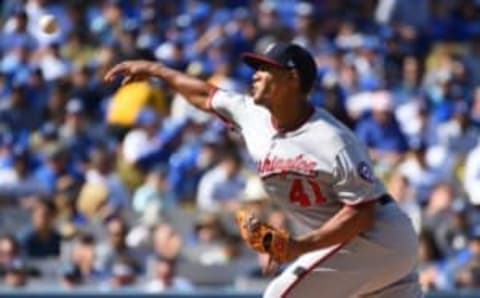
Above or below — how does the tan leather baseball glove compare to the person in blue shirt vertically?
below

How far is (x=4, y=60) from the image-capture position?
14.9m

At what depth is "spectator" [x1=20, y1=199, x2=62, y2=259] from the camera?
11.7 meters

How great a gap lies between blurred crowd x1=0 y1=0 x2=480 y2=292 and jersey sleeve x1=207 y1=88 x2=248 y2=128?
420 centimetres

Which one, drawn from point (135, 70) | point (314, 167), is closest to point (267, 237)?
point (314, 167)

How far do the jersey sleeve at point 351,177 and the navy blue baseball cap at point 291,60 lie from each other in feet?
1.13

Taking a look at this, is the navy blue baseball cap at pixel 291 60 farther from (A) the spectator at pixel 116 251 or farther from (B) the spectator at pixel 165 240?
(B) the spectator at pixel 165 240

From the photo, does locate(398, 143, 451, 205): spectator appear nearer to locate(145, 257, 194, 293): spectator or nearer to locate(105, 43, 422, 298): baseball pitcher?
locate(145, 257, 194, 293): spectator

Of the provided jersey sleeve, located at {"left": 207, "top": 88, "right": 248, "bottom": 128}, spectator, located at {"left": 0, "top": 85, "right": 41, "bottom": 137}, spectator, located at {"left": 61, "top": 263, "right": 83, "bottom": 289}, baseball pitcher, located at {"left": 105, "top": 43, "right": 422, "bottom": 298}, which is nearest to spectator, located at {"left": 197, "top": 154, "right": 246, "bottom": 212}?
spectator, located at {"left": 61, "top": 263, "right": 83, "bottom": 289}

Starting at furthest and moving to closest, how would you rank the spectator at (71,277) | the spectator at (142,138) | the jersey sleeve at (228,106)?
the spectator at (142,138)
the spectator at (71,277)
the jersey sleeve at (228,106)

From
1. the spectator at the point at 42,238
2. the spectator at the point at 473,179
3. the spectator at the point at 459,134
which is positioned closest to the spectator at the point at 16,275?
the spectator at the point at 42,238

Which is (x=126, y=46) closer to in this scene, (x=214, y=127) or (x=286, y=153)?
(x=214, y=127)

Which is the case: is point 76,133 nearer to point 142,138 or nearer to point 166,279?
point 142,138

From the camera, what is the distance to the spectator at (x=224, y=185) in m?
12.4

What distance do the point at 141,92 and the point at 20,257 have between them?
110 inches
